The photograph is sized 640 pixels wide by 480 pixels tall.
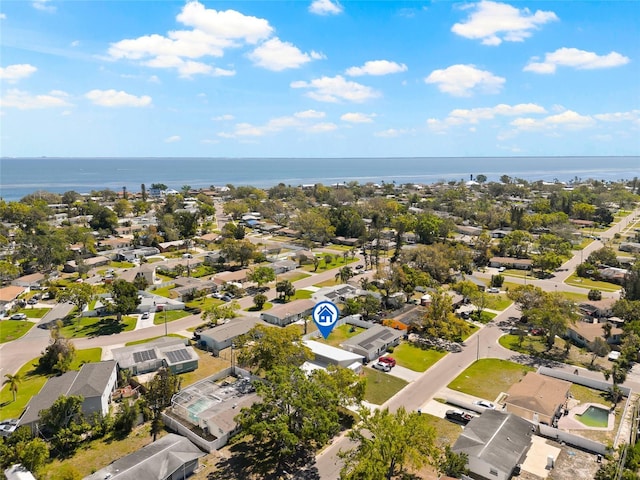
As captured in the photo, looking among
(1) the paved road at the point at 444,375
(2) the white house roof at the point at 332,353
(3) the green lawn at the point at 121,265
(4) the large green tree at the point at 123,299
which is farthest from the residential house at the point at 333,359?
(3) the green lawn at the point at 121,265

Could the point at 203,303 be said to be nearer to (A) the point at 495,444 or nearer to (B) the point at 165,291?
(B) the point at 165,291

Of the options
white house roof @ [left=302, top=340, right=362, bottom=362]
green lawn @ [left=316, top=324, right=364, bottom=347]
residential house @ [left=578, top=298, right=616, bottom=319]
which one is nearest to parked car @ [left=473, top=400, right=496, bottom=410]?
white house roof @ [left=302, top=340, right=362, bottom=362]

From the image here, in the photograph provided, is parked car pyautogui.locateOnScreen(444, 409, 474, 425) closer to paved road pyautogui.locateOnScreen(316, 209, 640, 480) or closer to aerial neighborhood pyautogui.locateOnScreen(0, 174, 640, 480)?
aerial neighborhood pyautogui.locateOnScreen(0, 174, 640, 480)

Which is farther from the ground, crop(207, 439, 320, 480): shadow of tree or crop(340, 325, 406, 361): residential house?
crop(340, 325, 406, 361): residential house

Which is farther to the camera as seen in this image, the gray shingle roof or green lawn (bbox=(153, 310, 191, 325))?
green lawn (bbox=(153, 310, 191, 325))

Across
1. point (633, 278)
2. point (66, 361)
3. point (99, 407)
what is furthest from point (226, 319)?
point (633, 278)

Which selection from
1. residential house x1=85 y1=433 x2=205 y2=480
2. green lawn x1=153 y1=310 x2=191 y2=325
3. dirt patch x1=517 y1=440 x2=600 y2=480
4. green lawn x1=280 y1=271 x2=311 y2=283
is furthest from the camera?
green lawn x1=280 y1=271 x2=311 y2=283

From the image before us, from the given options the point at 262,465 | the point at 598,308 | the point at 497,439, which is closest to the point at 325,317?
the point at 262,465

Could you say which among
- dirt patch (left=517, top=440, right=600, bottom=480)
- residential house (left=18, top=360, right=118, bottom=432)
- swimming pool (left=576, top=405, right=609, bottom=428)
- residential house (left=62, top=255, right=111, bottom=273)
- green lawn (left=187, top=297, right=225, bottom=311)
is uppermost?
residential house (left=62, top=255, right=111, bottom=273)
